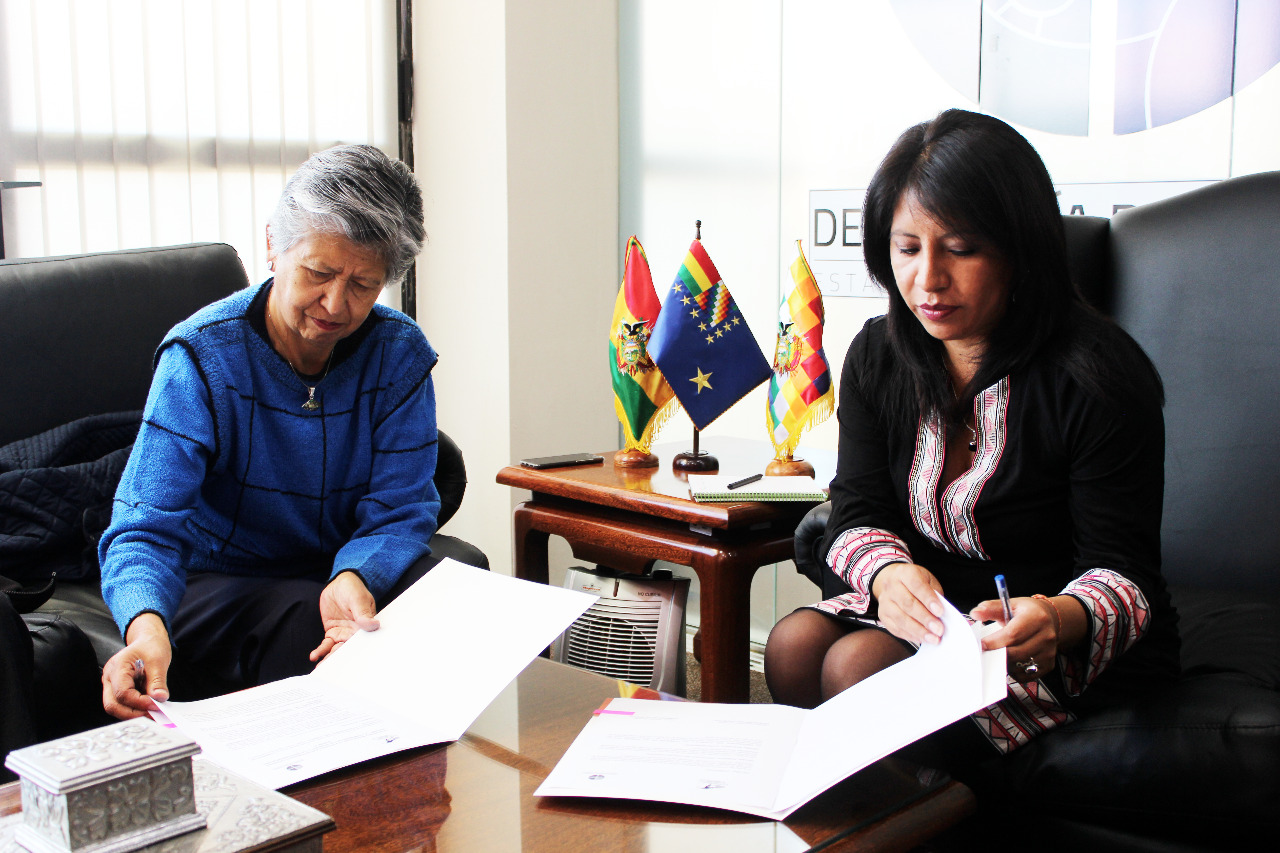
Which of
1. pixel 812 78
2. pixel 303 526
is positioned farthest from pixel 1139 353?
pixel 812 78

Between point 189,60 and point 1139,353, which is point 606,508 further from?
point 189,60

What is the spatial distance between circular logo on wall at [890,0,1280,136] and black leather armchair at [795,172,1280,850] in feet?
1.18

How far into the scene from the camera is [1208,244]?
159 cm

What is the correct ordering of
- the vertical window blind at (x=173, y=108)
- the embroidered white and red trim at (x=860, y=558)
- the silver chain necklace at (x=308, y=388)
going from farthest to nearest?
the vertical window blind at (x=173, y=108) < the silver chain necklace at (x=308, y=388) < the embroidered white and red trim at (x=860, y=558)

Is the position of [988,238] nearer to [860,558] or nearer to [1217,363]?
[860,558]

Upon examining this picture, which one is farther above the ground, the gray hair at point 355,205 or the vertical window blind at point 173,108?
the vertical window blind at point 173,108

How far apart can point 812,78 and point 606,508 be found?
3.83ft

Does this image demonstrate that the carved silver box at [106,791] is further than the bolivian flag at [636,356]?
No

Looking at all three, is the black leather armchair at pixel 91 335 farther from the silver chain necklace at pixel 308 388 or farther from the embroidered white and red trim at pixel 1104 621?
the embroidered white and red trim at pixel 1104 621

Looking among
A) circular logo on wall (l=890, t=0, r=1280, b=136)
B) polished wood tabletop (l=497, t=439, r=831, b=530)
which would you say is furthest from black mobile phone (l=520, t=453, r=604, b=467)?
circular logo on wall (l=890, t=0, r=1280, b=136)

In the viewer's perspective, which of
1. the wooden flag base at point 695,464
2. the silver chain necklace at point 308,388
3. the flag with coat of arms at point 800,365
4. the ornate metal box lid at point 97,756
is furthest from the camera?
the wooden flag base at point 695,464

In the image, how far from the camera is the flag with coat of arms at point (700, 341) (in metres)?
1.78

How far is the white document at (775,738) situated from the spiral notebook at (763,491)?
61 centimetres
